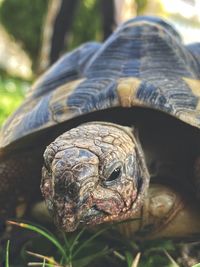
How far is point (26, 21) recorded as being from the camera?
Answer: 54.5 feet

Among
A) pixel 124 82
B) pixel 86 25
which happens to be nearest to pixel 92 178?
pixel 124 82

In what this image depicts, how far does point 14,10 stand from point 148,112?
15.3 m

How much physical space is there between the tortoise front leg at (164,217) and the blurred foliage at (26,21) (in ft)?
47.6

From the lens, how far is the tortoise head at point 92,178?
65.8 inches

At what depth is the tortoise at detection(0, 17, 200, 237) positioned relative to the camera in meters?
1.74

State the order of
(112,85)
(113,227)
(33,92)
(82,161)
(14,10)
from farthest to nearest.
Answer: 1. (14,10)
2. (33,92)
3. (112,85)
4. (113,227)
5. (82,161)

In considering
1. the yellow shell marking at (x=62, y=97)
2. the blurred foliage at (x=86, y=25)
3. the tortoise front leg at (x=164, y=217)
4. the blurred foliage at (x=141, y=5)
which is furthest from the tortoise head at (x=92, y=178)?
the blurred foliage at (x=141, y=5)

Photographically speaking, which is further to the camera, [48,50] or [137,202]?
[48,50]

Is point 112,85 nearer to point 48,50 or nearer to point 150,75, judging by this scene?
point 150,75

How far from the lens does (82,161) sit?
1.70 meters

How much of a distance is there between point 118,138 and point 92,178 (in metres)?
0.27

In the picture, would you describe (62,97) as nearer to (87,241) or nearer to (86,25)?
(87,241)

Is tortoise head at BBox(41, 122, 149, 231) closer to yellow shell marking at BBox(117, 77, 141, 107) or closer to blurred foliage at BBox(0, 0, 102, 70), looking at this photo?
yellow shell marking at BBox(117, 77, 141, 107)

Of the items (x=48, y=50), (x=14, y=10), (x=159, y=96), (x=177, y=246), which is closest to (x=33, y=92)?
(x=159, y=96)
